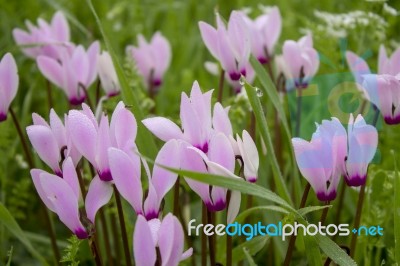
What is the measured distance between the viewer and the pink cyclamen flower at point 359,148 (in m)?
1.22

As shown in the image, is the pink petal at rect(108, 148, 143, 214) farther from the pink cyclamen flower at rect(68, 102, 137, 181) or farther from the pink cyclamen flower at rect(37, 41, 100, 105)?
the pink cyclamen flower at rect(37, 41, 100, 105)

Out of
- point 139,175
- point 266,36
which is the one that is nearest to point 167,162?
point 139,175

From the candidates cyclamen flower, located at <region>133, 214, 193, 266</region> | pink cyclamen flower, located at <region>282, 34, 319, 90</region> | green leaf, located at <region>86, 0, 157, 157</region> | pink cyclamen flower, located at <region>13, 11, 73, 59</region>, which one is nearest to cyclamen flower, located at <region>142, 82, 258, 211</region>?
cyclamen flower, located at <region>133, 214, 193, 266</region>

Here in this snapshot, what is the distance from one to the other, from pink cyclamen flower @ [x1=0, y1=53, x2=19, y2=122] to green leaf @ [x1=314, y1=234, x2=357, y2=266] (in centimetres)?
73

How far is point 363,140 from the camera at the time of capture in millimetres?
1235

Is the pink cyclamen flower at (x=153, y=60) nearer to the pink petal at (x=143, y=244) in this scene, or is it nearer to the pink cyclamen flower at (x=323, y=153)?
the pink cyclamen flower at (x=323, y=153)

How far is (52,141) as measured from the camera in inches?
49.3

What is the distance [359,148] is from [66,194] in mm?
495

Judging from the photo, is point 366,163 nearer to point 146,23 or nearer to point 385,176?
point 385,176

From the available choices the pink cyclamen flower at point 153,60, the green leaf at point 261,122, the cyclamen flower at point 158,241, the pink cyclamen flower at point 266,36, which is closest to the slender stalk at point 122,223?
the cyclamen flower at point 158,241

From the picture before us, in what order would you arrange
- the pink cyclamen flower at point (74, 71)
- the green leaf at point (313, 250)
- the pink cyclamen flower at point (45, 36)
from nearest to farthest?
the green leaf at point (313, 250)
the pink cyclamen flower at point (74, 71)
the pink cyclamen flower at point (45, 36)

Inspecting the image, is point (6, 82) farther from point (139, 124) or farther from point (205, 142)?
point (205, 142)

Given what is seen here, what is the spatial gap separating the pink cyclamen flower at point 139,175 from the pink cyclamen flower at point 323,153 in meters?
0.22

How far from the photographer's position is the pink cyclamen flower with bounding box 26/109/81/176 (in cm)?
124
